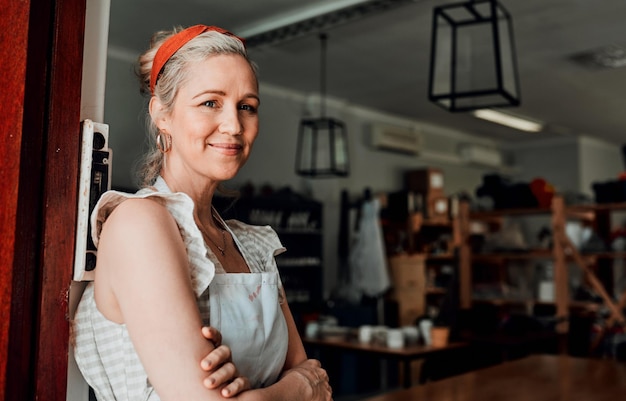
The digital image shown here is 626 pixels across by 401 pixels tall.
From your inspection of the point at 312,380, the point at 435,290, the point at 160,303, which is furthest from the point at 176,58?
the point at 435,290

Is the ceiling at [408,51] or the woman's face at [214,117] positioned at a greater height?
the ceiling at [408,51]

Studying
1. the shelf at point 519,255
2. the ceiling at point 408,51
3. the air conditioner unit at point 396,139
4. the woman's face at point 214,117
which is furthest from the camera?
the air conditioner unit at point 396,139

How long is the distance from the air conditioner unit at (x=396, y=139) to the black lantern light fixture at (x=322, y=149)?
6.20 feet

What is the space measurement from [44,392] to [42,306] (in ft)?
0.46

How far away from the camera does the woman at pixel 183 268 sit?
925 mm

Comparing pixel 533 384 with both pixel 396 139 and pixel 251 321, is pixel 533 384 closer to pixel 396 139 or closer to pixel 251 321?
Result: pixel 251 321

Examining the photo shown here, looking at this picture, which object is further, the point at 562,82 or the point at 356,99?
the point at 356,99

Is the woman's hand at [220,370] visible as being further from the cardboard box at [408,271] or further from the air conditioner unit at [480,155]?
the air conditioner unit at [480,155]

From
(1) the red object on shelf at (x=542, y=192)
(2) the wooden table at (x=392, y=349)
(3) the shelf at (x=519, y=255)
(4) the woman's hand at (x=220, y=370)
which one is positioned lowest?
(2) the wooden table at (x=392, y=349)

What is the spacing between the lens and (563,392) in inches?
92.9

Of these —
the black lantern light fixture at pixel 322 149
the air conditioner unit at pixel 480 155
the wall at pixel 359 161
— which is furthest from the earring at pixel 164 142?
the air conditioner unit at pixel 480 155

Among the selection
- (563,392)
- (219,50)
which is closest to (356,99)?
(563,392)

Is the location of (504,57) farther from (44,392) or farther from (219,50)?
(44,392)

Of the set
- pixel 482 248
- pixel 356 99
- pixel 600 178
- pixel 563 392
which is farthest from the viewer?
pixel 600 178
